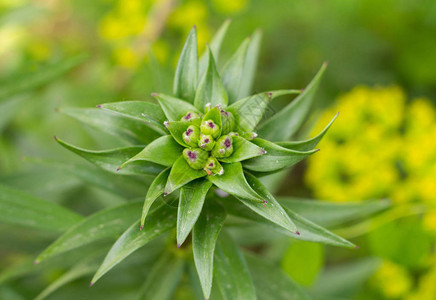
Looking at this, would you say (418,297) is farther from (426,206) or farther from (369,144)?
(369,144)

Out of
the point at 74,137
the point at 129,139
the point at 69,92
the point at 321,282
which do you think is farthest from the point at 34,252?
the point at 321,282

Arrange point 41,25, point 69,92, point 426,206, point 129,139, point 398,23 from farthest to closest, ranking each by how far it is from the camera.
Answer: point 41,25, point 398,23, point 69,92, point 426,206, point 129,139

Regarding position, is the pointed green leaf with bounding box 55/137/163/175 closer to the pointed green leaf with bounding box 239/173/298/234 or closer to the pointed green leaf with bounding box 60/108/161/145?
the pointed green leaf with bounding box 60/108/161/145

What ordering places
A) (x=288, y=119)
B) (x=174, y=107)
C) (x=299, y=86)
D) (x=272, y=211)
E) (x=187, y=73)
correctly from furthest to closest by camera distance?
(x=299, y=86)
(x=288, y=119)
(x=187, y=73)
(x=174, y=107)
(x=272, y=211)

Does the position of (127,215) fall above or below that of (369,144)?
above

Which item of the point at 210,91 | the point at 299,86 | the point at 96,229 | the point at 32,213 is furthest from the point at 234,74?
the point at 299,86

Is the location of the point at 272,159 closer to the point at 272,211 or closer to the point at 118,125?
the point at 272,211

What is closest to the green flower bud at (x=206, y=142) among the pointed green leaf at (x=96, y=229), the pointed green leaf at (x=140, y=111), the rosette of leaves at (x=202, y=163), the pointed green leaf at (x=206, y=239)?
the rosette of leaves at (x=202, y=163)
